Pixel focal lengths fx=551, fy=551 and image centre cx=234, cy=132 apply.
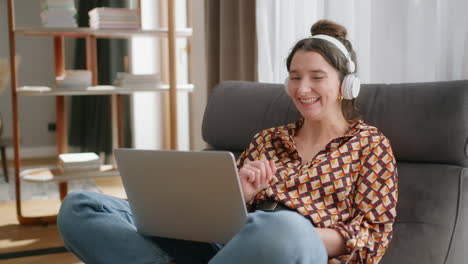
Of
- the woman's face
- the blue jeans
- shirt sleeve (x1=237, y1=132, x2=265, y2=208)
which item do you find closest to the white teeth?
the woman's face

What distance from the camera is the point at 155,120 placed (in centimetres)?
460

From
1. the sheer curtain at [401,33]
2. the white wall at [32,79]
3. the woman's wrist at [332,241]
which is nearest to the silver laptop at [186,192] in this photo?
the woman's wrist at [332,241]

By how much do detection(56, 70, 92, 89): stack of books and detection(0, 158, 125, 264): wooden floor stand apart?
0.78 meters

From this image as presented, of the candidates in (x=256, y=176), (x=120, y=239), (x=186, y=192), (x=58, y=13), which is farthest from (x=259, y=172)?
(x=58, y=13)

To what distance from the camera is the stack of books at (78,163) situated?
304 centimetres

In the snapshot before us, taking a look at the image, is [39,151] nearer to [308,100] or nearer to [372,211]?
[308,100]

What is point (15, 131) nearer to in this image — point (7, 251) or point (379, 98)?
point (7, 251)

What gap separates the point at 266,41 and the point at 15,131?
144cm

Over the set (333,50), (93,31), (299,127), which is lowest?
(299,127)

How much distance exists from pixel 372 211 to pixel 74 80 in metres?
2.17

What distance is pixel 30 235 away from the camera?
2877mm

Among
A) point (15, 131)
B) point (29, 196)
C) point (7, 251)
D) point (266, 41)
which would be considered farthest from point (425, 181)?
point (29, 196)

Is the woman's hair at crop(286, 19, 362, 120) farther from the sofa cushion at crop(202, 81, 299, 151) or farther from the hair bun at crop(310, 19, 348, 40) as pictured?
the sofa cushion at crop(202, 81, 299, 151)

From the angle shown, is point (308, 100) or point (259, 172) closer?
point (259, 172)
